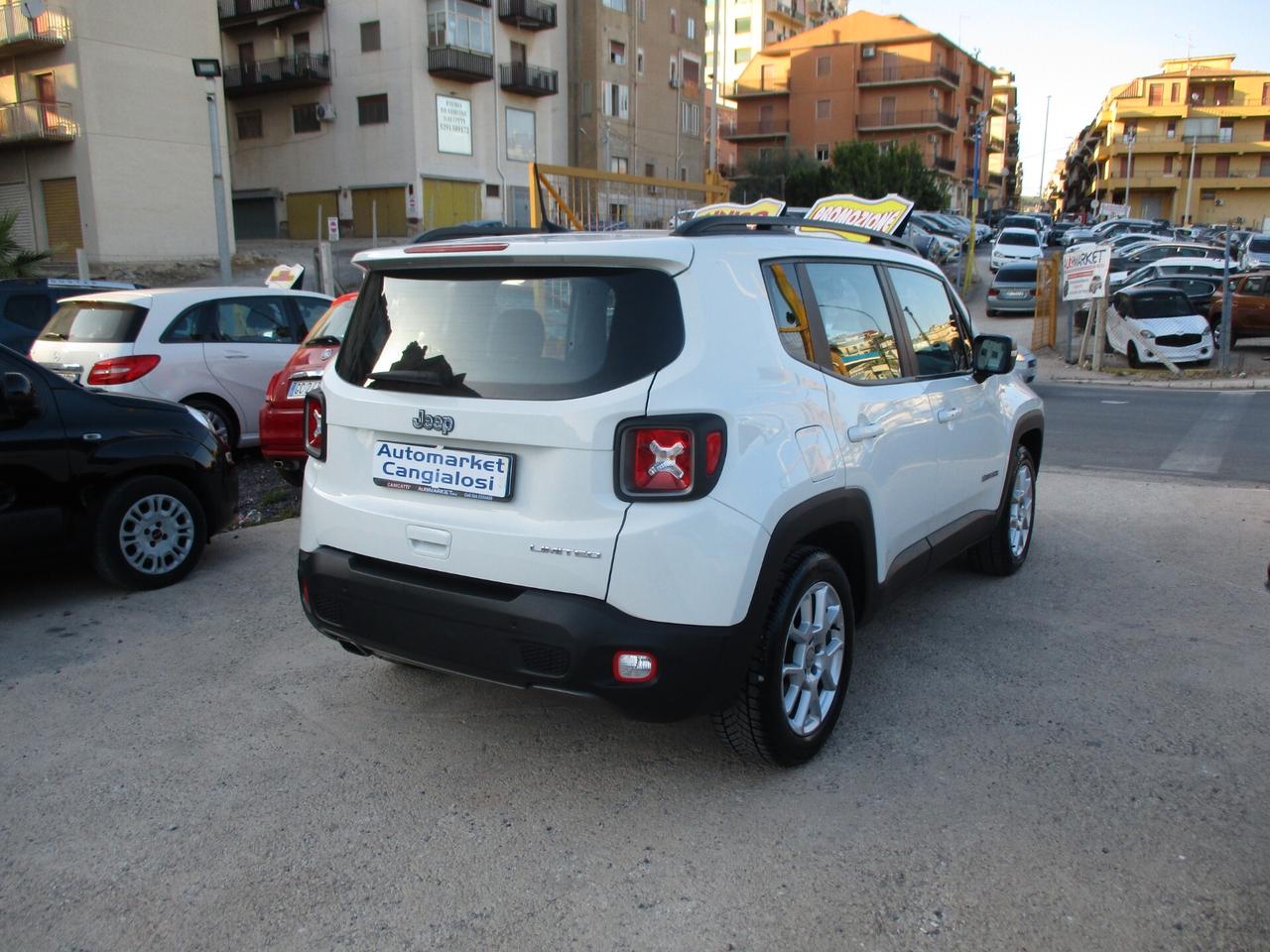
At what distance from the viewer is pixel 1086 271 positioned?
1805cm

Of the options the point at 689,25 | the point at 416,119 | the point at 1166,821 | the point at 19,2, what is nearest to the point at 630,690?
the point at 1166,821

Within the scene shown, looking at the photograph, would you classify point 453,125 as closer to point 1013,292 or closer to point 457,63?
point 457,63

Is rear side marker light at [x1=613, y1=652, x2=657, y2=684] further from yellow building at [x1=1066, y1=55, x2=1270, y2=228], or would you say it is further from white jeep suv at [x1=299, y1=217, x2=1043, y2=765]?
yellow building at [x1=1066, y1=55, x2=1270, y2=228]

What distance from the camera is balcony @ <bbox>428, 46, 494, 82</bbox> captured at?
43250mm

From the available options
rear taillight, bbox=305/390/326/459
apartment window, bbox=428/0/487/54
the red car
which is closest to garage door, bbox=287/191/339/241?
apartment window, bbox=428/0/487/54

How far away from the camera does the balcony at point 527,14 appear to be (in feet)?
153

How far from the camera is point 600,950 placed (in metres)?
2.64

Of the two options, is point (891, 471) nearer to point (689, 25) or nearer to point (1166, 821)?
point (1166, 821)

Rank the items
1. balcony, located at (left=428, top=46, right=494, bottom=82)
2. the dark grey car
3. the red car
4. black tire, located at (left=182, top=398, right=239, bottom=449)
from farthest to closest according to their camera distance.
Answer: balcony, located at (left=428, top=46, right=494, bottom=82)
the dark grey car
black tire, located at (left=182, top=398, right=239, bottom=449)
the red car

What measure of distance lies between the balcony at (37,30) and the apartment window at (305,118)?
1468 cm

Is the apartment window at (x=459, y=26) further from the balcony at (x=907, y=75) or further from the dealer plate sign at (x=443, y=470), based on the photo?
the dealer plate sign at (x=443, y=470)

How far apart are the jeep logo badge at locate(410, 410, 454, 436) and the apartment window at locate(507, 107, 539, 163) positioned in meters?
47.2

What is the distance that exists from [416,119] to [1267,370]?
3550cm

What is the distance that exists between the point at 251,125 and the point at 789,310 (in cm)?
5272
